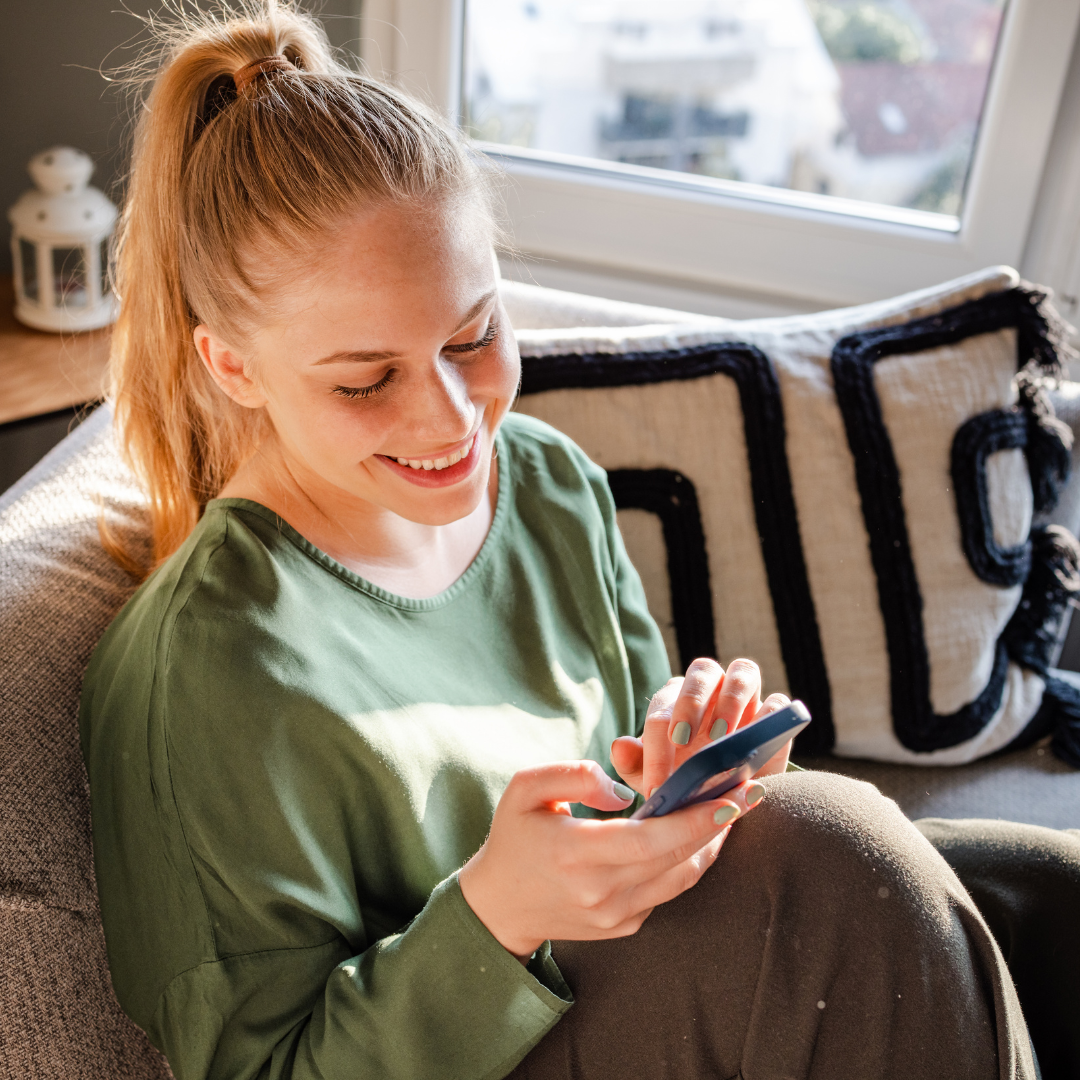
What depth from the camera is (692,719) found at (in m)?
0.73

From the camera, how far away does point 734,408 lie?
120 centimetres

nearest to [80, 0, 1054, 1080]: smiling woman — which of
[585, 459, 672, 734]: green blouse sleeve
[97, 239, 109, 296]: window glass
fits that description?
[585, 459, 672, 734]: green blouse sleeve

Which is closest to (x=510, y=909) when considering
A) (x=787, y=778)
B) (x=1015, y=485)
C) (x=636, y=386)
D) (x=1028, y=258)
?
(x=787, y=778)

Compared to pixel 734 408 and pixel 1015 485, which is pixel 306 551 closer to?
pixel 734 408

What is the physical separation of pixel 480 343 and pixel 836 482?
0.56 meters

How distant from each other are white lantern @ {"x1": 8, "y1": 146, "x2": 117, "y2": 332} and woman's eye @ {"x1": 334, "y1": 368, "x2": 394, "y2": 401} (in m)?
0.94

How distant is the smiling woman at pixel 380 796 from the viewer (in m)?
0.70

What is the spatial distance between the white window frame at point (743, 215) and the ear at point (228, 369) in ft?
3.41

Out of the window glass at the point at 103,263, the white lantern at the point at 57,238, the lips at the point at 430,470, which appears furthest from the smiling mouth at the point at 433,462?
the window glass at the point at 103,263

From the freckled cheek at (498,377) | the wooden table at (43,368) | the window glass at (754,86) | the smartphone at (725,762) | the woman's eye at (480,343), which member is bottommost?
the wooden table at (43,368)

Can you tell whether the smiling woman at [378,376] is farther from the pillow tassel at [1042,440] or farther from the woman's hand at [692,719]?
the pillow tassel at [1042,440]

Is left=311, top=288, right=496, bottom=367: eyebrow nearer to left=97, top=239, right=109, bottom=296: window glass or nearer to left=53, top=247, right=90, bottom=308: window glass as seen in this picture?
left=53, top=247, right=90, bottom=308: window glass

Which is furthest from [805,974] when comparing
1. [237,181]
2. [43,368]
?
[43,368]

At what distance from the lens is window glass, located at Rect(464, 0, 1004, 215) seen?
169 centimetres
